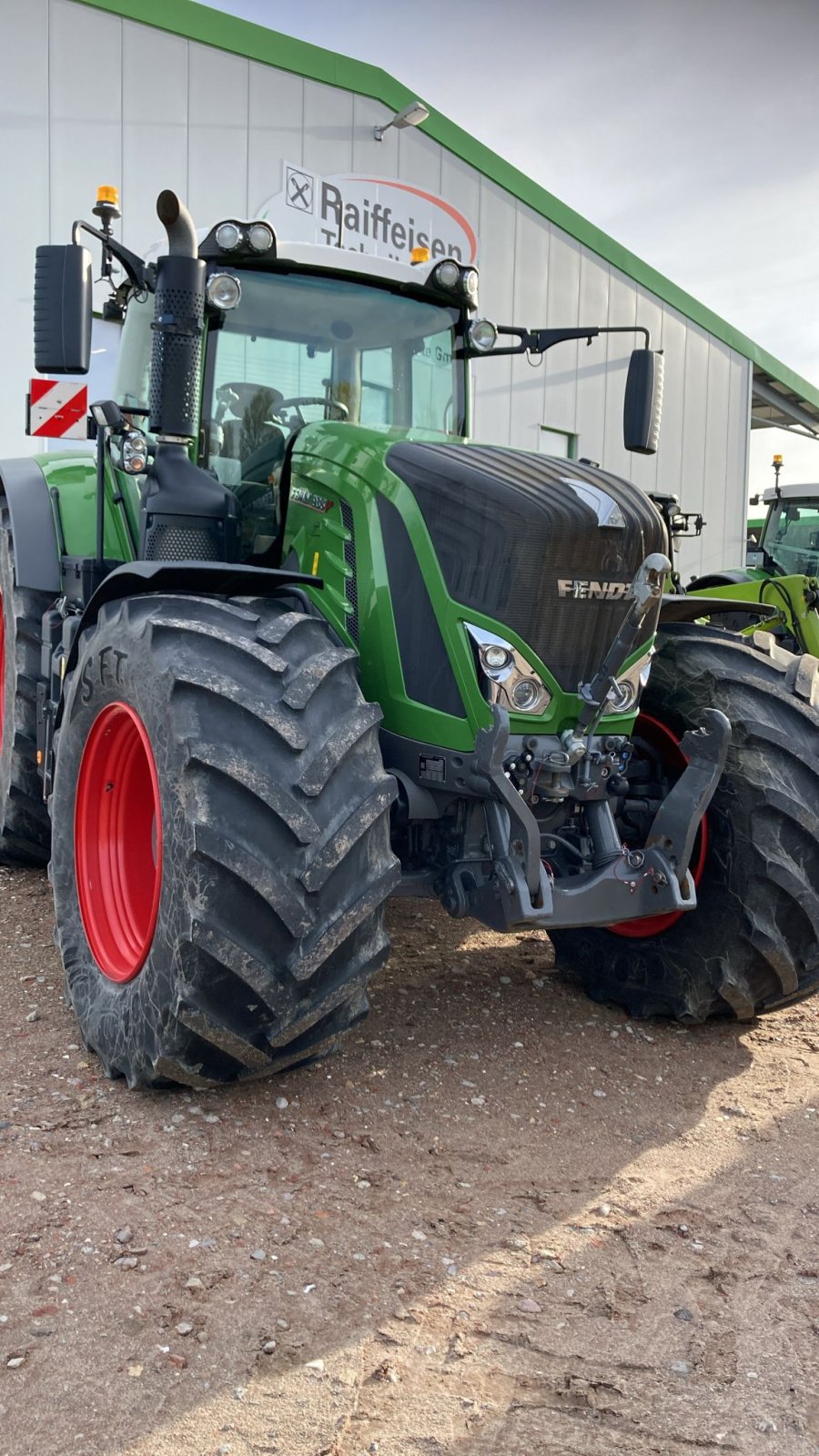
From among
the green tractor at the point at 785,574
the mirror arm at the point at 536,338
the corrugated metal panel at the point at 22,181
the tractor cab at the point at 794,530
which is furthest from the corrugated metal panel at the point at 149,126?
the tractor cab at the point at 794,530

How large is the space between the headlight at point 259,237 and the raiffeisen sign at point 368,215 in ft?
22.0

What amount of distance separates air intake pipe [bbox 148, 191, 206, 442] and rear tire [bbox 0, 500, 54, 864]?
1587mm

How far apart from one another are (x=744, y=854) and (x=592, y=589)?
101cm

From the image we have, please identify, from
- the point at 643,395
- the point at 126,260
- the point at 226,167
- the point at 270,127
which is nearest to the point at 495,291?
the point at 270,127

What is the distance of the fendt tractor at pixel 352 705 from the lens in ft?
9.53

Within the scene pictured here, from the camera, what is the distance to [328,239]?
37.0 feet

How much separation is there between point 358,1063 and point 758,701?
1.71m

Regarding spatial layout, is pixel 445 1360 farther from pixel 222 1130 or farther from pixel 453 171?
pixel 453 171

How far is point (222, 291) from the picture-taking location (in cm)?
391

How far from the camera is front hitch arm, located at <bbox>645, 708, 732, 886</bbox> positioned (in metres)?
3.43

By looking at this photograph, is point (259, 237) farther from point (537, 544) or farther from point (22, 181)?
point (22, 181)

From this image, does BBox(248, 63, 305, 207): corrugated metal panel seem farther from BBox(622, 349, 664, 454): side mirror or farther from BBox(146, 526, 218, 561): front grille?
BBox(146, 526, 218, 561): front grille

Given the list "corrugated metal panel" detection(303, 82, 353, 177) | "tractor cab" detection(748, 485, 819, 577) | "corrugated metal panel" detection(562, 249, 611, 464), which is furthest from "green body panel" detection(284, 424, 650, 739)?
"corrugated metal panel" detection(562, 249, 611, 464)

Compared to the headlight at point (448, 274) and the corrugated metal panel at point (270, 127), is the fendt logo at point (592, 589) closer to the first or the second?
the headlight at point (448, 274)
